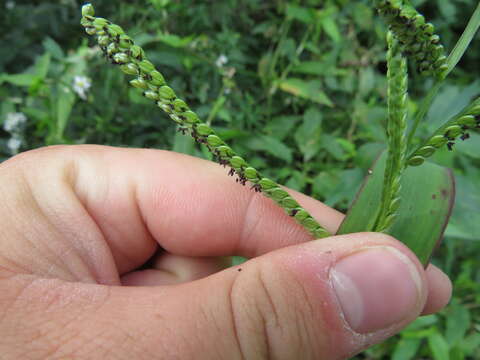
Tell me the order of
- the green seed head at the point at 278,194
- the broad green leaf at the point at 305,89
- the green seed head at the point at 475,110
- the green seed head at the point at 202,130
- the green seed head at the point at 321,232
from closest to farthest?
1. the green seed head at the point at 475,110
2. the green seed head at the point at 202,130
3. the green seed head at the point at 278,194
4. the green seed head at the point at 321,232
5. the broad green leaf at the point at 305,89

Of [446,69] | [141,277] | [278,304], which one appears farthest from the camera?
[141,277]

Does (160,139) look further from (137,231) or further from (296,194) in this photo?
(296,194)

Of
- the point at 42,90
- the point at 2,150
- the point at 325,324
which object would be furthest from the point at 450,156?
the point at 2,150

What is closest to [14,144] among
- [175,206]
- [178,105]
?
[175,206]

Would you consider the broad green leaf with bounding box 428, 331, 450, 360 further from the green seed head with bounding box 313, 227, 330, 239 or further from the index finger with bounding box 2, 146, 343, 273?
the green seed head with bounding box 313, 227, 330, 239

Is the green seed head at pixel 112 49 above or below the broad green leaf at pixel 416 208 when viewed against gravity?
above

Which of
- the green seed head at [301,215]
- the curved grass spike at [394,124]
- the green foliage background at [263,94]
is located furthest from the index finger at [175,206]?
the curved grass spike at [394,124]

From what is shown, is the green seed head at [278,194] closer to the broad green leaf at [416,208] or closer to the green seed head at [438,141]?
the broad green leaf at [416,208]
